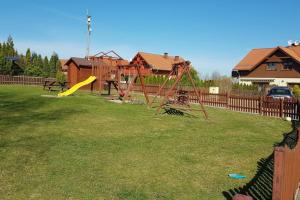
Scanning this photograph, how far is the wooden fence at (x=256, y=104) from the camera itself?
16938mm

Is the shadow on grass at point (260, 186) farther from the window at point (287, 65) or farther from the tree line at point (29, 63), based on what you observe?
the tree line at point (29, 63)

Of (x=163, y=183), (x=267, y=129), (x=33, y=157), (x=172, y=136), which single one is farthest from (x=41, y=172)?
(x=267, y=129)

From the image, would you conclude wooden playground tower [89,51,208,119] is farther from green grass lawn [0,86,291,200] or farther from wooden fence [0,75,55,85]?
wooden fence [0,75,55,85]

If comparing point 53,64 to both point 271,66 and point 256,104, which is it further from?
point 256,104

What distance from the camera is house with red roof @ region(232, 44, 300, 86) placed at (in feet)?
134

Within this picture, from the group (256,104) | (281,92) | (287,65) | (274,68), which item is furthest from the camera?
(274,68)

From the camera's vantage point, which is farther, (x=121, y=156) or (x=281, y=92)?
(x=281, y=92)

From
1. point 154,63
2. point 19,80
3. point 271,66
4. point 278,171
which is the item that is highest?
point 154,63

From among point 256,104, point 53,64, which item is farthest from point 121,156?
point 53,64

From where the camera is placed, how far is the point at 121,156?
7.61 metres

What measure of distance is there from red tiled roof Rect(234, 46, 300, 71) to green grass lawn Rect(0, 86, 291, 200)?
32.1 m

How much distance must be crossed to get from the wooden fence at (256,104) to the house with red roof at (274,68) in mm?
21944

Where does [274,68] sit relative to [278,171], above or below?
above

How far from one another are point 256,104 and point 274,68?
1031 inches
